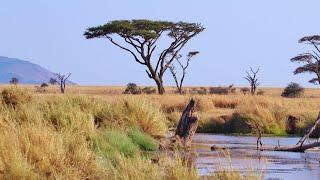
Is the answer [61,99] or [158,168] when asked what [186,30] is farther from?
[158,168]

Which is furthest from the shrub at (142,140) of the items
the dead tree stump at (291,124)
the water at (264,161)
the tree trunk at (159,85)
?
the tree trunk at (159,85)

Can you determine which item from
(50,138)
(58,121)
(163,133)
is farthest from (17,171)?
(163,133)

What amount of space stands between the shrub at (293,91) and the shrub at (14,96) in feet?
149

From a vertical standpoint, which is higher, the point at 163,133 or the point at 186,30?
the point at 186,30

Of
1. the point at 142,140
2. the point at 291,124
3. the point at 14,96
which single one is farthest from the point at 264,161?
the point at 291,124

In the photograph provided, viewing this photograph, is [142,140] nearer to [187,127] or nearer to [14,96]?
[187,127]

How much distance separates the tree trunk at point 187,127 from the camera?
15938 millimetres

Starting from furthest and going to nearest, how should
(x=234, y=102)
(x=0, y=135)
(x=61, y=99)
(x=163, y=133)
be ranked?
(x=234, y=102)
(x=61, y=99)
(x=163, y=133)
(x=0, y=135)

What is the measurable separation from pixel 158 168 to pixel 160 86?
40.6 m

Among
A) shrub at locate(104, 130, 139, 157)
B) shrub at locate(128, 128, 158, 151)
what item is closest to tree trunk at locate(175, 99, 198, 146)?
shrub at locate(128, 128, 158, 151)

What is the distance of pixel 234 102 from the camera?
1304 inches

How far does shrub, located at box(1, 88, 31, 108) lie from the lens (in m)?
19.2

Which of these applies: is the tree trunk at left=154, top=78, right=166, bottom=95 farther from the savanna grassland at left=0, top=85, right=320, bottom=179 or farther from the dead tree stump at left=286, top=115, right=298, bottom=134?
the dead tree stump at left=286, top=115, right=298, bottom=134

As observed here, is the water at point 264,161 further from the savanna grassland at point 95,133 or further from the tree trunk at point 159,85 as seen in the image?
the tree trunk at point 159,85
